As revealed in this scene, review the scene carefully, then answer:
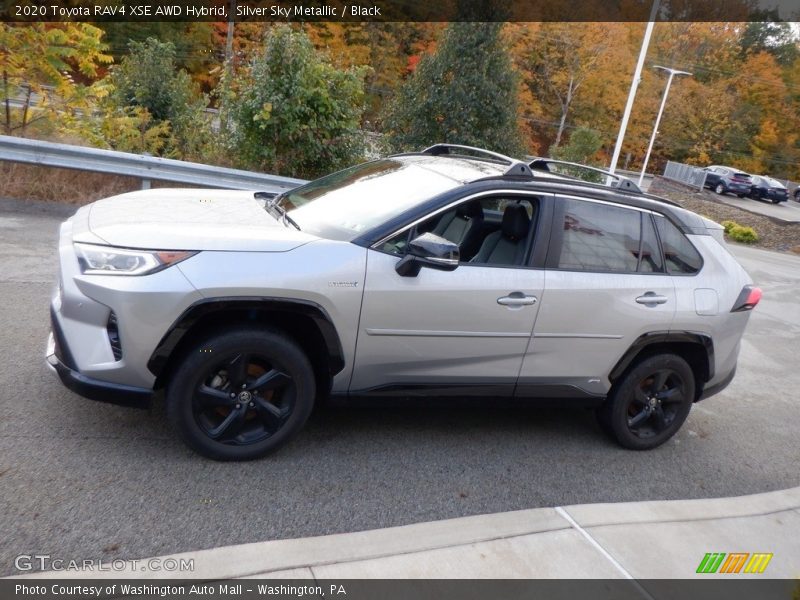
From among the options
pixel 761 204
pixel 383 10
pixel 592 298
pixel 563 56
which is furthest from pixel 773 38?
pixel 592 298

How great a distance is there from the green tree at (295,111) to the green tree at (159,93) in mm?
1698

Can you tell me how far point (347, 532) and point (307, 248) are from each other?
4.82 ft

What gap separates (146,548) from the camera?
3.03 m

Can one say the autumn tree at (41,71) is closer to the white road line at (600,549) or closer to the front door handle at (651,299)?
the front door handle at (651,299)

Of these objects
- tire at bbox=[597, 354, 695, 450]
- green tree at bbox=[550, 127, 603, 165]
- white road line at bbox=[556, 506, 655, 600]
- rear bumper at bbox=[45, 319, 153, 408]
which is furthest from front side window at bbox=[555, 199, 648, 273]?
green tree at bbox=[550, 127, 603, 165]

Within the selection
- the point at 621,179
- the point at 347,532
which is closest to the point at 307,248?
the point at 347,532

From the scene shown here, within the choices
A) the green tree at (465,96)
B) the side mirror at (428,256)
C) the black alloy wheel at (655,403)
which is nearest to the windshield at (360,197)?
the side mirror at (428,256)

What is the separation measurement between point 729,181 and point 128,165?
132 feet

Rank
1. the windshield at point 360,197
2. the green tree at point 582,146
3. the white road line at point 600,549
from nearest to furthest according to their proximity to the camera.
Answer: the white road line at point 600,549 < the windshield at point 360,197 < the green tree at point 582,146

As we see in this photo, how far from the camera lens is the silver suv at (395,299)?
350 centimetres

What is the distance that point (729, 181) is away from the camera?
4166 cm

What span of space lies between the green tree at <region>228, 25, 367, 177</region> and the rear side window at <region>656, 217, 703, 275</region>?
7.00 m

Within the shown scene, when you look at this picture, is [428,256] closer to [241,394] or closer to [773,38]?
[241,394]

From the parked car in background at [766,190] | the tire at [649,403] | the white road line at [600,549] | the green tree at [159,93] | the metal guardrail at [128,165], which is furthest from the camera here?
the parked car in background at [766,190]
